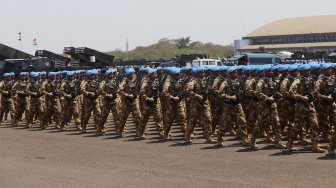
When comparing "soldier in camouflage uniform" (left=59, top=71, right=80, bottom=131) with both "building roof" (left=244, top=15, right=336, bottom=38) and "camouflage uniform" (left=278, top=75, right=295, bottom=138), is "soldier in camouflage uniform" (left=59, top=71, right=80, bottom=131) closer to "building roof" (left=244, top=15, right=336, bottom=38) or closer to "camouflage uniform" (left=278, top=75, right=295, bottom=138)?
"camouflage uniform" (left=278, top=75, right=295, bottom=138)

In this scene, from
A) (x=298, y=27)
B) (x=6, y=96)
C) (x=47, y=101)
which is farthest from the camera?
(x=298, y=27)

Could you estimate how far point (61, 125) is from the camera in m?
21.1

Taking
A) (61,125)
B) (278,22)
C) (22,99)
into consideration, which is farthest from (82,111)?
(278,22)

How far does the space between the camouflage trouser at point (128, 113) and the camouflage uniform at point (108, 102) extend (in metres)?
0.32

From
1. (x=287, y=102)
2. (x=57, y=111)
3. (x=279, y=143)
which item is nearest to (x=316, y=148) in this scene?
(x=279, y=143)

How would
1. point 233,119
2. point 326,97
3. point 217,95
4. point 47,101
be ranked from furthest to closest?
point 47,101 → point 217,95 → point 233,119 → point 326,97

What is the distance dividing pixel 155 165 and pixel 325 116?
3.87m

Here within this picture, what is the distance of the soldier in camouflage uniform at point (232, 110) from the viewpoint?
49.3 ft

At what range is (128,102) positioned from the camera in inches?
719

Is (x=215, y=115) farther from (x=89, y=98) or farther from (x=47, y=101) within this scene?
(x=47, y=101)

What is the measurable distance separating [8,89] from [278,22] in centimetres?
7739

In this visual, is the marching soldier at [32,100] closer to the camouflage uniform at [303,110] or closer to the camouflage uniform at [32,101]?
the camouflage uniform at [32,101]

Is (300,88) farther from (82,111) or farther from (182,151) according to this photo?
(82,111)

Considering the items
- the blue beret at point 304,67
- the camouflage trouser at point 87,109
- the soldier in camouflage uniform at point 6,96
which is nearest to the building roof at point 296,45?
the soldier in camouflage uniform at point 6,96
